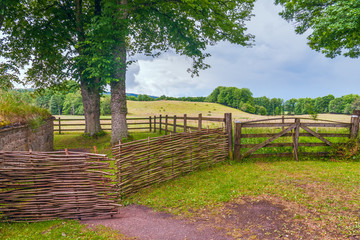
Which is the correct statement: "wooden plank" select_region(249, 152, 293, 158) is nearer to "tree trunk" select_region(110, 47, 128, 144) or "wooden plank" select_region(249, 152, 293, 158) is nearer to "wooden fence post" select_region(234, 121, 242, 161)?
"wooden fence post" select_region(234, 121, 242, 161)

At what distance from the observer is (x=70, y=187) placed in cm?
436

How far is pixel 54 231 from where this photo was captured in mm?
3910

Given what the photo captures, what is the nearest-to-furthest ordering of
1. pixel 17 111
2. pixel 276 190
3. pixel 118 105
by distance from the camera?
pixel 276 190 → pixel 17 111 → pixel 118 105

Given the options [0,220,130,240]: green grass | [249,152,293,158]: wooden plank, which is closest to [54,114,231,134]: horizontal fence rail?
[249,152,293,158]: wooden plank

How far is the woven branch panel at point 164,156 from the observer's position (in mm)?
5762

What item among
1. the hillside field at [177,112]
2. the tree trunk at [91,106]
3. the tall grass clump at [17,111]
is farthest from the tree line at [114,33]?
the hillside field at [177,112]

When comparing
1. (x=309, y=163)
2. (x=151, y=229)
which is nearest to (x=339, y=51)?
(x=309, y=163)

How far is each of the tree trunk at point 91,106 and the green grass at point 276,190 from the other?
11.1m

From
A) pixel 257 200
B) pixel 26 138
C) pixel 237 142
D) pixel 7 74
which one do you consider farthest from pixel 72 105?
pixel 257 200

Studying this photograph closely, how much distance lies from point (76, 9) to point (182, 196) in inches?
588

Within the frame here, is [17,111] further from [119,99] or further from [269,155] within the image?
[269,155]

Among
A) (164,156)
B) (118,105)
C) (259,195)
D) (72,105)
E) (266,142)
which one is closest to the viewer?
(259,195)

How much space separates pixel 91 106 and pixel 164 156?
11.2 meters

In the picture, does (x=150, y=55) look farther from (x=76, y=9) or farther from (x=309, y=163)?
(x=309, y=163)
